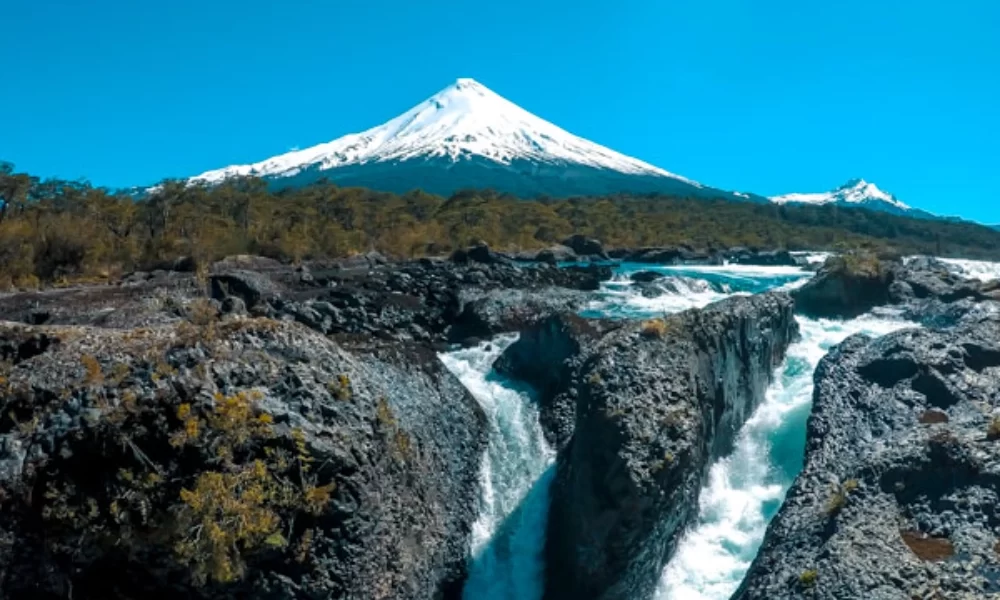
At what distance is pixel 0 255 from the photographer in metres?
33.2

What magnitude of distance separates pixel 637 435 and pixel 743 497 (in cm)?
364

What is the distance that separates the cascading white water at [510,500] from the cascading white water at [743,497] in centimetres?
261

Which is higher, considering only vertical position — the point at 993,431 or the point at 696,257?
the point at 696,257

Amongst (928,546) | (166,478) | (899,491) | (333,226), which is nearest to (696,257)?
(333,226)

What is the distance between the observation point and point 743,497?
1483 cm

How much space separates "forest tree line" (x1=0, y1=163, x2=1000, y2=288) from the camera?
128ft

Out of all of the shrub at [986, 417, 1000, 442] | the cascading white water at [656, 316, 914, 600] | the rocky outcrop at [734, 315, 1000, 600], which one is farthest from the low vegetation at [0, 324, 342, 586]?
the shrub at [986, 417, 1000, 442]

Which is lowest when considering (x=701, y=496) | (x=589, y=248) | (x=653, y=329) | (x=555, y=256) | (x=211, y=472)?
(x=701, y=496)

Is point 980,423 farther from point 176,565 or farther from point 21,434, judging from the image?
point 21,434

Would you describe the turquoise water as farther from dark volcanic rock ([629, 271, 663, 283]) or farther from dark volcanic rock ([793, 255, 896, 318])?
dark volcanic rock ([629, 271, 663, 283])

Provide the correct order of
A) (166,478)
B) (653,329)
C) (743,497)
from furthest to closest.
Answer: (653,329) < (743,497) < (166,478)

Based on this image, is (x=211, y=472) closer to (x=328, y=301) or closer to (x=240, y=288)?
(x=328, y=301)

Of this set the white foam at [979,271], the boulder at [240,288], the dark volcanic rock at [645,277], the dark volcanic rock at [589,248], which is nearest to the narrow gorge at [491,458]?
the boulder at [240,288]

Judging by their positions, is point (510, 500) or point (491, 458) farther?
point (491, 458)
